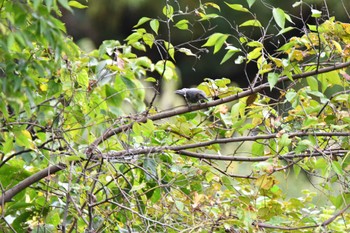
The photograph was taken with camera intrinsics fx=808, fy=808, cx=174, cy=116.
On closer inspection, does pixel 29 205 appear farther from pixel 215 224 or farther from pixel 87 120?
pixel 215 224

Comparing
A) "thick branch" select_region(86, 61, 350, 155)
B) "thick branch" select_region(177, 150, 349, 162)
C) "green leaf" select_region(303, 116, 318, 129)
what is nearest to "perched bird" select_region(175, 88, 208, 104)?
"thick branch" select_region(86, 61, 350, 155)

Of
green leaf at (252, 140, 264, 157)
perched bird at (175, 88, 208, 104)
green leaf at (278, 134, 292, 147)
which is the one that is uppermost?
perched bird at (175, 88, 208, 104)

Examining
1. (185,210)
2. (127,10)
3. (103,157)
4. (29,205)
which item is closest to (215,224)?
(185,210)

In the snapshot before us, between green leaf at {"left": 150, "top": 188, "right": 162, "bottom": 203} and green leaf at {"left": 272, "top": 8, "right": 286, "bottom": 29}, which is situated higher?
green leaf at {"left": 272, "top": 8, "right": 286, "bottom": 29}

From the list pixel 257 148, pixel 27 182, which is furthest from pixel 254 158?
pixel 27 182

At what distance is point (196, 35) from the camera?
7.13 meters

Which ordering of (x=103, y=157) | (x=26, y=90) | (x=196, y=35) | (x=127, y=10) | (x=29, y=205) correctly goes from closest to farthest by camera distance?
1. (x=26, y=90)
2. (x=103, y=157)
3. (x=29, y=205)
4. (x=196, y=35)
5. (x=127, y=10)

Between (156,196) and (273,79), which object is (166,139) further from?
(273,79)

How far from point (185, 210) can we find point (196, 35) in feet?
17.7

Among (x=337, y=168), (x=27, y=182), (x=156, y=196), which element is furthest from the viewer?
(x=156, y=196)

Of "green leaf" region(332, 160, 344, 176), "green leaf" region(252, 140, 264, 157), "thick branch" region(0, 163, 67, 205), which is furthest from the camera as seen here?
"green leaf" region(252, 140, 264, 157)

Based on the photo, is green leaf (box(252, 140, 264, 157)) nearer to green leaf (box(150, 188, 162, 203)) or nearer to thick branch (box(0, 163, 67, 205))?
green leaf (box(150, 188, 162, 203))

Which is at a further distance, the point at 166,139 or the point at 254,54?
the point at 166,139

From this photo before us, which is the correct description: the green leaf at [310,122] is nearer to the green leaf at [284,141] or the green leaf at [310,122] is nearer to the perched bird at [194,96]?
the green leaf at [284,141]
